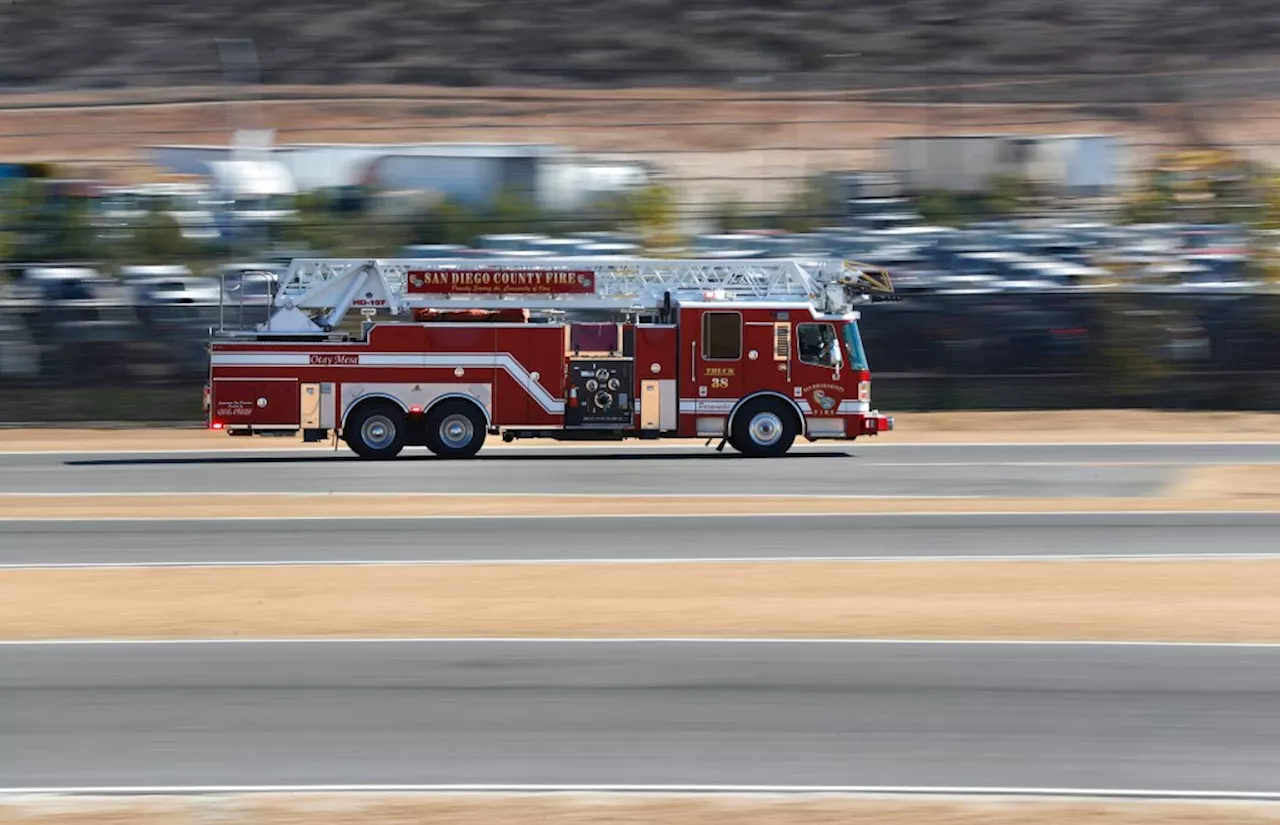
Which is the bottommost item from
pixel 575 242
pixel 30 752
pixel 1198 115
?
pixel 30 752

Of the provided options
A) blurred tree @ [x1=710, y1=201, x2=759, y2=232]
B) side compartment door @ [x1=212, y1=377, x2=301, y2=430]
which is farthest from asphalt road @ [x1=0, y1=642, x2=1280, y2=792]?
blurred tree @ [x1=710, y1=201, x2=759, y2=232]

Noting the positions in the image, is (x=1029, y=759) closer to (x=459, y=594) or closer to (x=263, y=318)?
(x=459, y=594)

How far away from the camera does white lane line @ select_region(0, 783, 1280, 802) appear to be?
8.39 metres

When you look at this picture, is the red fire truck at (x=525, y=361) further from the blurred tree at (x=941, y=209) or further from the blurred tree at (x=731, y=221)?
the blurred tree at (x=941, y=209)

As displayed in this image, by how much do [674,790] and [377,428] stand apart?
61.3ft

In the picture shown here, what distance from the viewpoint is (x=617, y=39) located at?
7000 centimetres

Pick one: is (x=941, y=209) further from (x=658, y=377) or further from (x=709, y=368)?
(x=658, y=377)

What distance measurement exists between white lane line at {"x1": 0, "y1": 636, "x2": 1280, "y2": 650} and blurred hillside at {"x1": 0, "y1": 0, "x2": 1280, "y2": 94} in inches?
2185

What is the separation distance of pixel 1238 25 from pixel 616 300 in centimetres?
5028

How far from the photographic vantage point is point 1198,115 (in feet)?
201

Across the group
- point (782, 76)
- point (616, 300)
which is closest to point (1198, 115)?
point (782, 76)

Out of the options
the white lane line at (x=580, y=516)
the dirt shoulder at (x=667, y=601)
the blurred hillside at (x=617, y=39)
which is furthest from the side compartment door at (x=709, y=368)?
the blurred hillside at (x=617, y=39)

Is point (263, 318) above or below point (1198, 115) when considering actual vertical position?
below

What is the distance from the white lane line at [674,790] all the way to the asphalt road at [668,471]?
13.5 metres
